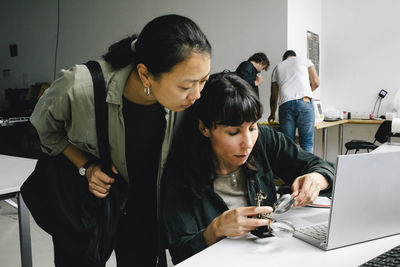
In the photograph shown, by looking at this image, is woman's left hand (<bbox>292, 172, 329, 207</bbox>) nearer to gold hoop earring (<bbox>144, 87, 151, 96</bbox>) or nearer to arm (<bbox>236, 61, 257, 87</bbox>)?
gold hoop earring (<bbox>144, 87, 151, 96</bbox>)

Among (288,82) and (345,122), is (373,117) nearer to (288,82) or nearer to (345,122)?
(345,122)

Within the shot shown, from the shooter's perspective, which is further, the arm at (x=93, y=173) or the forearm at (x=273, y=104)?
the forearm at (x=273, y=104)

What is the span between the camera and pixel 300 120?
3521mm

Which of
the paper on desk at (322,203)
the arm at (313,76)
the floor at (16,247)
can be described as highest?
the arm at (313,76)

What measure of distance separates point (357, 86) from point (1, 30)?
6.67 meters

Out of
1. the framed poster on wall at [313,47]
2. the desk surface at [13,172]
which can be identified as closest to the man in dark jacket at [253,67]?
the framed poster on wall at [313,47]

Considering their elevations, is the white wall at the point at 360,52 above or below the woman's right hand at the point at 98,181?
above

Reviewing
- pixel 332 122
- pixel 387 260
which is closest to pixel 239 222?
pixel 387 260

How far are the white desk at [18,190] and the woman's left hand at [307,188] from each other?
120 cm

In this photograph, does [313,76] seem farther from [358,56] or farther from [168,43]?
[168,43]

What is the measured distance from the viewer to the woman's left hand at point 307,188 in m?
1.04

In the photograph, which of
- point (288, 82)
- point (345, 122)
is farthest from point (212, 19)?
point (345, 122)

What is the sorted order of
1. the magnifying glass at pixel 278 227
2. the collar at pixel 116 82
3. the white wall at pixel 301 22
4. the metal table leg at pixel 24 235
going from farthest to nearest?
the white wall at pixel 301 22, the metal table leg at pixel 24 235, the collar at pixel 116 82, the magnifying glass at pixel 278 227

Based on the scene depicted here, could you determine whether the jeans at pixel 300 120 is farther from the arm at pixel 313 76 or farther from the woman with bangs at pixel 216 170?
the woman with bangs at pixel 216 170
